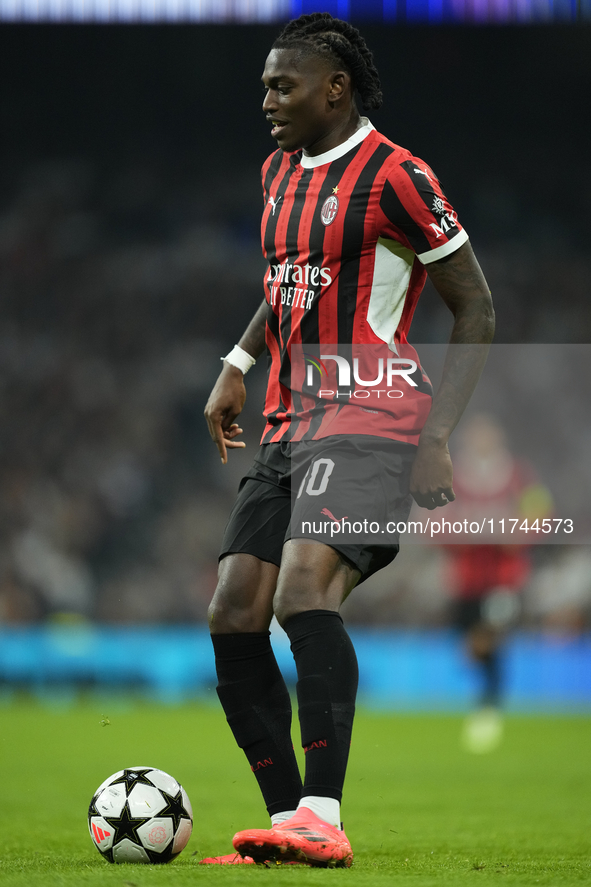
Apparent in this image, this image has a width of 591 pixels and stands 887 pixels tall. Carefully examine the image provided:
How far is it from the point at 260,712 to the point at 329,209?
122 centimetres

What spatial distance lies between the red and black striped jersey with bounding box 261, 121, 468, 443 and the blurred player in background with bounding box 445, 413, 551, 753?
4.31 metres

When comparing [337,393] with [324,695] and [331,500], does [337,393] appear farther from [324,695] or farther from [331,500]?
[324,695]

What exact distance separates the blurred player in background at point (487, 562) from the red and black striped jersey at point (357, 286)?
4.31 m

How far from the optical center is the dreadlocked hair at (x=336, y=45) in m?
2.64

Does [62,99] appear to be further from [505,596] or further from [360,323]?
[360,323]

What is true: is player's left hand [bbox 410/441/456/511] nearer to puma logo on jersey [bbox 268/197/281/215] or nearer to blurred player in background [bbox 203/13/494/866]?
blurred player in background [bbox 203/13/494/866]

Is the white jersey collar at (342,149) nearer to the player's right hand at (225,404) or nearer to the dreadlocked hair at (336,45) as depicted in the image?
the dreadlocked hair at (336,45)

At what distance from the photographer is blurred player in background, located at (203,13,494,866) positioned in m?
2.37

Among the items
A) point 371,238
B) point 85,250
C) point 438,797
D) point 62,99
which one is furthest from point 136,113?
point 371,238

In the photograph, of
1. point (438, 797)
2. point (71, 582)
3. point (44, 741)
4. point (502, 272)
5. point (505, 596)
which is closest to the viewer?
point (438, 797)

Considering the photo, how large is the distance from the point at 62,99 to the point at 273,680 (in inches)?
431

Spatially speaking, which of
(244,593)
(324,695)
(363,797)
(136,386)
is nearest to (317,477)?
(244,593)

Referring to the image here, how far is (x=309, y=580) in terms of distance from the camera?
2336 mm

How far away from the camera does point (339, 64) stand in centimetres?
267
